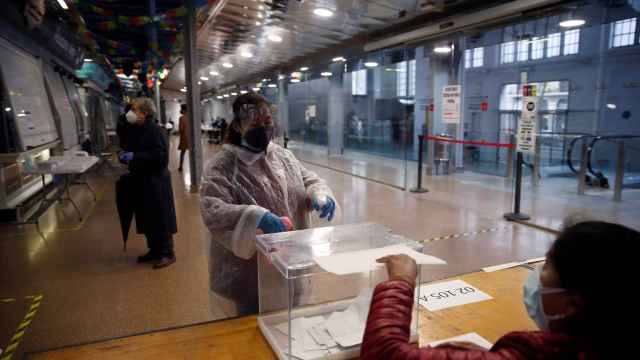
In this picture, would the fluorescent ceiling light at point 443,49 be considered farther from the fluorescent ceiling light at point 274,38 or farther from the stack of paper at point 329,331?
the stack of paper at point 329,331

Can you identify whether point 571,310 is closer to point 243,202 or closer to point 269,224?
point 269,224

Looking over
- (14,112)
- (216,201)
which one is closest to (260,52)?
(14,112)

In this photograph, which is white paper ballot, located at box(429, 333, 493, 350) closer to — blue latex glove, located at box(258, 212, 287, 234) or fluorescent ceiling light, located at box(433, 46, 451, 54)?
blue latex glove, located at box(258, 212, 287, 234)

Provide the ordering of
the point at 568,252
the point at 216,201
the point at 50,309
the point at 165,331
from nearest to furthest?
the point at 568,252
the point at 165,331
the point at 216,201
the point at 50,309

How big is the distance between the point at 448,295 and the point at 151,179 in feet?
10.0

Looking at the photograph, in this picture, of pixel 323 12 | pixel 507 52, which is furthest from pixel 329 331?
pixel 507 52

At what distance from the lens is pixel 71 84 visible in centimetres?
1127

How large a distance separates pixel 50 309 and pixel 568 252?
3.41 meters

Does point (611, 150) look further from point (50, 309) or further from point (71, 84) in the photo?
point (71, 84)

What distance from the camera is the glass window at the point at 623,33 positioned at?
723 centimetres

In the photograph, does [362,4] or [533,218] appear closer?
[533,218]

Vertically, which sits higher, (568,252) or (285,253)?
(568,252)

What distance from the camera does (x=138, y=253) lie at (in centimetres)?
439

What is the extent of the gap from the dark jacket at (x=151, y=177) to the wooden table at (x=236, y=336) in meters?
2.75
